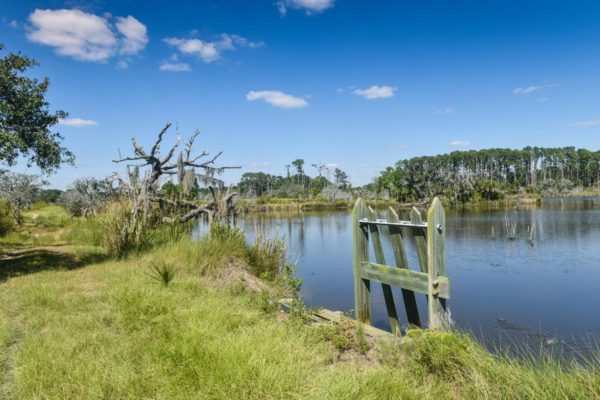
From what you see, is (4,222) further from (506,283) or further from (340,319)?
(506,283)

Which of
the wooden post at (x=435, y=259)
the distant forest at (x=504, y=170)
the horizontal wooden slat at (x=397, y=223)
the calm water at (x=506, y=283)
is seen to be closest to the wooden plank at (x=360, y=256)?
the horizontal wooden slat at (x=397, y=223)

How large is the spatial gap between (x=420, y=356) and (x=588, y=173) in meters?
129

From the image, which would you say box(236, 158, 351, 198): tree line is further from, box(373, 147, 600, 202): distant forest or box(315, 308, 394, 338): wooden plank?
box(315, 308, 394, 338): wooden plank

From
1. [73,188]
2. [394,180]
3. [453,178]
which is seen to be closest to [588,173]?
[453,178]

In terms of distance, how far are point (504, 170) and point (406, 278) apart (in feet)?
391

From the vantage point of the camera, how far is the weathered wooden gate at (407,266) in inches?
205

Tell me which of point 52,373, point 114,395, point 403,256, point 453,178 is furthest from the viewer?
point 453,178

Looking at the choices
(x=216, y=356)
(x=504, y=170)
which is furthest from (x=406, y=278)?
(x=504, y=170)

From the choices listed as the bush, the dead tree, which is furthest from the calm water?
the bush

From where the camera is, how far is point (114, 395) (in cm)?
331

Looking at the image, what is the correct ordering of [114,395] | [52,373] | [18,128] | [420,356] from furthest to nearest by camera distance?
[18,128] < [420,356] < [52,373] < [114,395]

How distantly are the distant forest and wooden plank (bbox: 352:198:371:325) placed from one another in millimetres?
72606

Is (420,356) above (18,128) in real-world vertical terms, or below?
below

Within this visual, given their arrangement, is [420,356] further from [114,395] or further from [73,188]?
[73,188]
